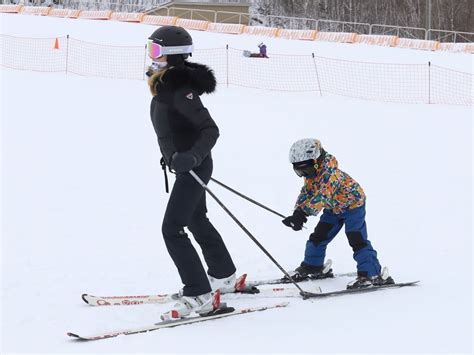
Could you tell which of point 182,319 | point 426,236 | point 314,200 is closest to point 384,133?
point 426,236

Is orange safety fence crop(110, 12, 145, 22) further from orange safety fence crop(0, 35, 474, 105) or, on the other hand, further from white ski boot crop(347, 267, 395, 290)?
white ski boot crop(347, 267, 395, 290)

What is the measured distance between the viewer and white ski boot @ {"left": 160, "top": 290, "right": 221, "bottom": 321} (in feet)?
15.8

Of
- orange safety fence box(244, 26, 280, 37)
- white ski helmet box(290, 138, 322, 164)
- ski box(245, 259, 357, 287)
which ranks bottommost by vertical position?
ski box(245, 259, 357, 287)

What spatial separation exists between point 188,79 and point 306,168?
122 centimetres

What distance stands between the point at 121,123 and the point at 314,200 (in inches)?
354

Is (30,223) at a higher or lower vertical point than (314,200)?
lower

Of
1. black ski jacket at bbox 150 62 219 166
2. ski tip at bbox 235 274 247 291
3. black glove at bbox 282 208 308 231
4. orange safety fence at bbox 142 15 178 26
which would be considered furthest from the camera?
orange safety fence at bbox 142 15 178 26

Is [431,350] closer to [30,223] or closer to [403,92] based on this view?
[30,223]

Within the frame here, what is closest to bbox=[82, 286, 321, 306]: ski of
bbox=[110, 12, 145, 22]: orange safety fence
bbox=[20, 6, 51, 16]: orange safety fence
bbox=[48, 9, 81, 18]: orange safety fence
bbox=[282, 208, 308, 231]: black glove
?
bbox=[282, 208, 308, 231]: black glove

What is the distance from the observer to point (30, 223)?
7879 mm

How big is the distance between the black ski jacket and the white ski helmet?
0.87 meters

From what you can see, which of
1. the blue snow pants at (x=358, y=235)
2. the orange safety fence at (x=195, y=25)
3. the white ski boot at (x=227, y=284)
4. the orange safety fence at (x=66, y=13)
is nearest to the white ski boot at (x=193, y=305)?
the white ski boot at (x=227, y=284)

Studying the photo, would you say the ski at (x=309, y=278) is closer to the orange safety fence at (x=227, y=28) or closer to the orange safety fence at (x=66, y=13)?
the orange safety fence at (x=227, y=28)

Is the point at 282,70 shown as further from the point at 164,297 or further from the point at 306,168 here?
the point at 164,297
